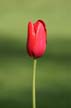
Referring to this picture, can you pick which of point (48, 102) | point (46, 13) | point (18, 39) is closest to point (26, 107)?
point (48, 102)

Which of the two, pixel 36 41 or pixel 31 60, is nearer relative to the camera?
pixel 36 41

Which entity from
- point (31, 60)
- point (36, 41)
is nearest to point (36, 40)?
point (36, 41)

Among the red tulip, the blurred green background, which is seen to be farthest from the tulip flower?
the blurred green background

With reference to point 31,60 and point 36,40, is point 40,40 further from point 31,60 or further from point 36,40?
point 31,60

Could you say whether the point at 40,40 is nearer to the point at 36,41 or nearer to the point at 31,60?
the point at 36,41

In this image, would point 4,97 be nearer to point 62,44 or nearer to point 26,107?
point 26,107

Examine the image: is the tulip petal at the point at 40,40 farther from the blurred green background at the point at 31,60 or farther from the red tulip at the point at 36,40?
the blurred green background at the point at 31,60
